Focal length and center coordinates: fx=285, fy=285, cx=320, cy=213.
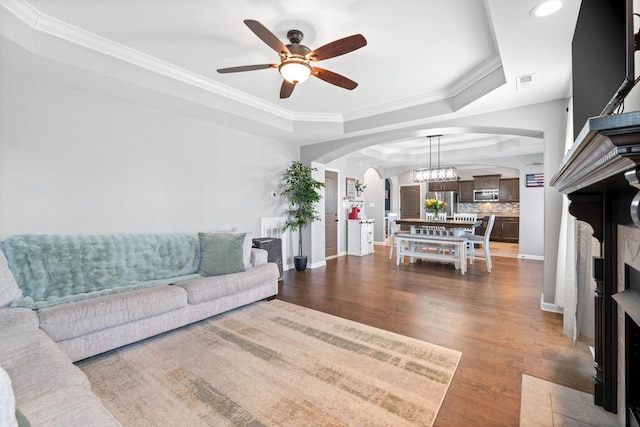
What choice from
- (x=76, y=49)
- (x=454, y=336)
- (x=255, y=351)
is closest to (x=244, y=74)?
(x=76, y=49)

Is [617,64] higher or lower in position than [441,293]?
higher

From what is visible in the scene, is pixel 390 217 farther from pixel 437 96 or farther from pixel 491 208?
pixel 437 96

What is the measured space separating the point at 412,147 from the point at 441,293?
4.28 meters

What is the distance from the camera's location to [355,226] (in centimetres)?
704

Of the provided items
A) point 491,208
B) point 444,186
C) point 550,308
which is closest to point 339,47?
point 550,308

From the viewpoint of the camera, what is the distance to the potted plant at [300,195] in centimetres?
527

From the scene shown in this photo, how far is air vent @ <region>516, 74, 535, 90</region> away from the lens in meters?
2.74

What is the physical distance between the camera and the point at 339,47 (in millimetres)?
2131

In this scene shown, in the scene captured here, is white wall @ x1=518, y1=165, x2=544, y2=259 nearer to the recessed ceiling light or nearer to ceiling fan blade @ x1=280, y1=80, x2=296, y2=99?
the recessed ceiling light

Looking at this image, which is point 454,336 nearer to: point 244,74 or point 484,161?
point 244,74

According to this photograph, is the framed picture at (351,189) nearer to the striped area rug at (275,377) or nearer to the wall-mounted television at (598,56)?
the striped area rug at (275,377)

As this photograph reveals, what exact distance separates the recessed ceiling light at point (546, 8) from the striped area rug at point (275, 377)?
2.53m

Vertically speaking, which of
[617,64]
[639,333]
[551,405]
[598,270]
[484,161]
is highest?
[484,161]

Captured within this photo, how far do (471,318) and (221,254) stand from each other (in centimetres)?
288
